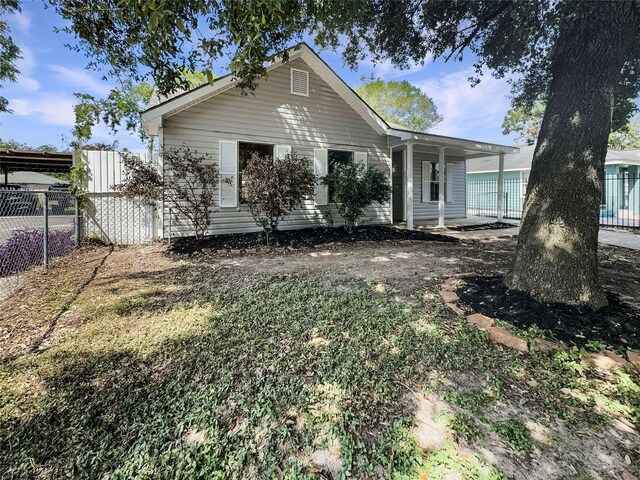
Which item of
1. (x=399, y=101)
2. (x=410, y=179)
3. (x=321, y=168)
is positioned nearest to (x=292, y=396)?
(x=321, y=168)

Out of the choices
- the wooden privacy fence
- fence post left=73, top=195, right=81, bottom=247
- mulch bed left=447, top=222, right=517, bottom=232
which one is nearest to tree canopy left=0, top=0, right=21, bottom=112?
the wooden privacy fence

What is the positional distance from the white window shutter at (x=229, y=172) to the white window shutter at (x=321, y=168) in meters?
2.46

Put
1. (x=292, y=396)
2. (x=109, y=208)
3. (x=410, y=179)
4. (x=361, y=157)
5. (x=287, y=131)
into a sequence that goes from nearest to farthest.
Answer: (x=292, y=396) < (x=109, y=208) < (x=287, y=131) < (x=410, y=179) < (x=361, y=157)

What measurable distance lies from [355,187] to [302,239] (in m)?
2.00

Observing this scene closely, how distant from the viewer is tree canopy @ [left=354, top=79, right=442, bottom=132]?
1009 inches

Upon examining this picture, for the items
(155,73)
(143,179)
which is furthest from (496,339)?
(143,179)

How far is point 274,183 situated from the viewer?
7.11 meters

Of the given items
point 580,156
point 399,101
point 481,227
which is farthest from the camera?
point 399,101

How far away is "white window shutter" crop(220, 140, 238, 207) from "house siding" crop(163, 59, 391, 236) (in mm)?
156

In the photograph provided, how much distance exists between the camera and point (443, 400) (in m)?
1.99

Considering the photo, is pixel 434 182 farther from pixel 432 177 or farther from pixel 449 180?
pixel 449 180

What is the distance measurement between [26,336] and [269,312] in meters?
2.20

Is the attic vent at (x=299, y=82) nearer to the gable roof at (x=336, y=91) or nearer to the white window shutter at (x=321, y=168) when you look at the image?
the gable roof at (x=336, y=91)

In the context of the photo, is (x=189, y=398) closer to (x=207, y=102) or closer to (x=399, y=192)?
(x=207, y=102)
